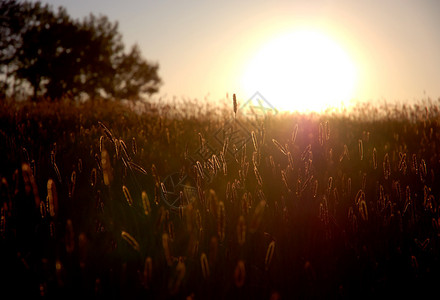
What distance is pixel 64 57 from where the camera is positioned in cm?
2534

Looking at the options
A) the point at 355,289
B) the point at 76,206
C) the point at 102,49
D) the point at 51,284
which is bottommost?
the point at 355,289

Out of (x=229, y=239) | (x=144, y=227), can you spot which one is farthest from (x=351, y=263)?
(x=144, y=227)

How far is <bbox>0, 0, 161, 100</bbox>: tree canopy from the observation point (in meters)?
23.5

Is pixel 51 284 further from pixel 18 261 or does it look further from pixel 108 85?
pixel 108 85

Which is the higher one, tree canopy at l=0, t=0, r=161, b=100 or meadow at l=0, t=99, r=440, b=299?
tree canopy at l=0, t=0, r=161, b=100

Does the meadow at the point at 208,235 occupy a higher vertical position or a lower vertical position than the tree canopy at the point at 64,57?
lower

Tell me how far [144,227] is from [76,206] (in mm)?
602

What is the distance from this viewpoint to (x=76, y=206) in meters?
2.40

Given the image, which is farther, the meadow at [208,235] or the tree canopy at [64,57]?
the tree canopy at [64,57]

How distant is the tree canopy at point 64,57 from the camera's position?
23.5 metres

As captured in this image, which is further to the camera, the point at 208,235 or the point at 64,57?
the point at 64,57

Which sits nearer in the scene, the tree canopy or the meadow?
the meadow

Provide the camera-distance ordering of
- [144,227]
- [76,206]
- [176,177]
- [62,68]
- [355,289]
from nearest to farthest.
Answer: [355,289] < [144,227] < [76,206] < [176,177] < [62,68]

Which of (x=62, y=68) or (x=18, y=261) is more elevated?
(x=62, y=68)
